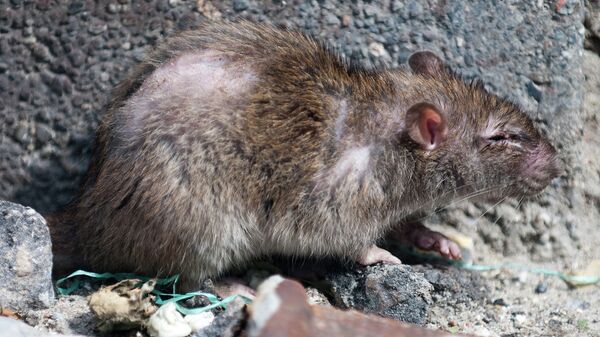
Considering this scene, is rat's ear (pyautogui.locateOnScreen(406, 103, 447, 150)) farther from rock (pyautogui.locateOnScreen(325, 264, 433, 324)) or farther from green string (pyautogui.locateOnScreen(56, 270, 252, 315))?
green string (pyautogui.locateOnScreen(56, 270, 252, 315))

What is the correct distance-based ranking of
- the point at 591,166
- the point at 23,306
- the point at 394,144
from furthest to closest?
the point at 591,166 < the point at 394,144 < the point at 23,306

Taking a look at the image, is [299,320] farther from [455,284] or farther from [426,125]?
[455,284]

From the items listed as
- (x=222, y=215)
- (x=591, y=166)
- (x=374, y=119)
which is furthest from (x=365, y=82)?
(x=591, y=166)

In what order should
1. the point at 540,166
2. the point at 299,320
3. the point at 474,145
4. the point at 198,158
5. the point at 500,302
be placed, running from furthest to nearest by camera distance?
the point at 500,302 → the point at 540,166 → the point at 474,145 → the point at 198,158 → the point at 299,320

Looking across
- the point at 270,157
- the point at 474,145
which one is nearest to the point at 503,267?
the point at 474,145

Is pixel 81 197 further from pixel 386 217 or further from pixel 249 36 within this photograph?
pixel 386 217

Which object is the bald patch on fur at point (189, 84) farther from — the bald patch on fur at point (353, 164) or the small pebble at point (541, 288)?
the small pebble at point (541, 288)
